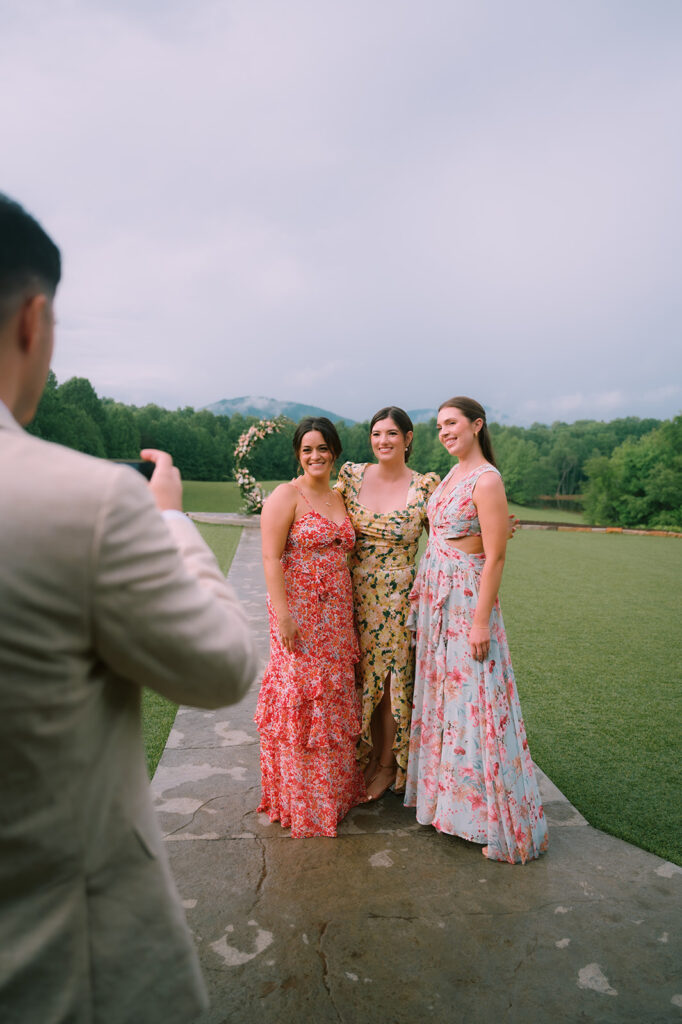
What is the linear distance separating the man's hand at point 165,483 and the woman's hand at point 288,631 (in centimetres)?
203

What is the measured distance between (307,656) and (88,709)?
2402 millimetres

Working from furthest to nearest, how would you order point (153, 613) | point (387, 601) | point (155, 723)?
1. point (155, 723)
2. point (387, 601)
3. point (153, 613)

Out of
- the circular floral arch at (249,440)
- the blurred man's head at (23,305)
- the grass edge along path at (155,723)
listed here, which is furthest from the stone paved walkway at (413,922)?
the circular floral arch at (249,440)

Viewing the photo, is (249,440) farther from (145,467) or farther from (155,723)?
(145,467)

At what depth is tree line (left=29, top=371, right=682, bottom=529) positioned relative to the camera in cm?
2586

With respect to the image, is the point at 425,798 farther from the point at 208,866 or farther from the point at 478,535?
the point at 478,535

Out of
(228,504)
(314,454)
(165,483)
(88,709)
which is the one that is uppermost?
(314,454)

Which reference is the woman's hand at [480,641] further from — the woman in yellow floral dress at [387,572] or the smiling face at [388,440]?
the smiling face at [388,440]

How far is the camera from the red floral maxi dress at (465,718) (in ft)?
9.41

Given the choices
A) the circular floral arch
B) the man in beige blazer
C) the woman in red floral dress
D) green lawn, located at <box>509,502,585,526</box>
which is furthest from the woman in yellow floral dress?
green lawn, located at <box>509,502,585,526</box>

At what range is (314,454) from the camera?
3.22 metres

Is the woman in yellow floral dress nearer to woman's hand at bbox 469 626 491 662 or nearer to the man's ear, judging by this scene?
woman's hand at bbox 469 626 491 662

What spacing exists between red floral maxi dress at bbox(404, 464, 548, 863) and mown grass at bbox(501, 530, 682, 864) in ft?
2.04

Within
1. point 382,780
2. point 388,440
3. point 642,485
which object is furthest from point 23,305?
point 642,485
